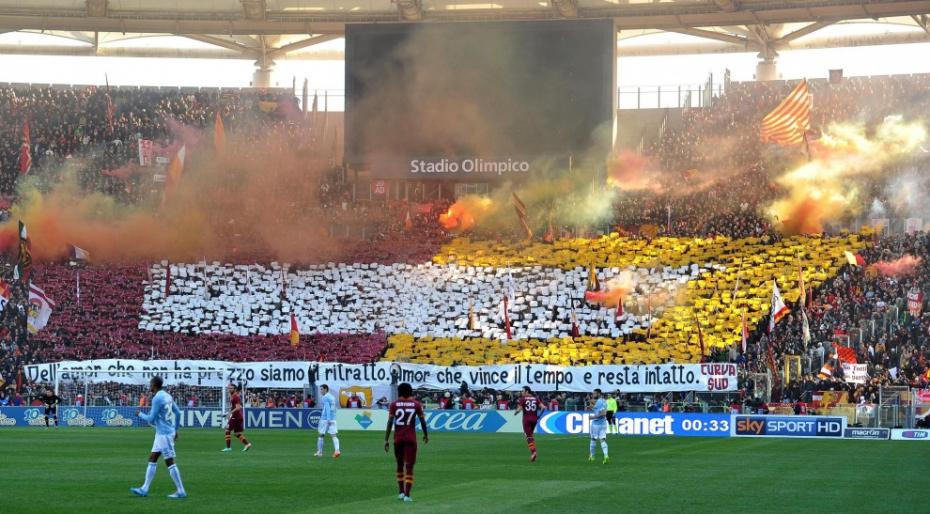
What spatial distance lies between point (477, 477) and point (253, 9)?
47.1 m

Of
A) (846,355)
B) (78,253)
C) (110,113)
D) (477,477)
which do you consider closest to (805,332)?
(846,355)

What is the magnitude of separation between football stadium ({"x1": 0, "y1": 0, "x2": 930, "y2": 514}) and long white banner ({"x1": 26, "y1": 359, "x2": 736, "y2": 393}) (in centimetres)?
13

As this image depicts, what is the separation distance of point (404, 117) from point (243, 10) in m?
11.4

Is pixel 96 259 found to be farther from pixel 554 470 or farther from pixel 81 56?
pixel 554 470

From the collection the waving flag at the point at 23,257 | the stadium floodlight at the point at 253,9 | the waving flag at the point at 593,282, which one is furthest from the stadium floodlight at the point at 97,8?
the waving flag at the point at 593,282

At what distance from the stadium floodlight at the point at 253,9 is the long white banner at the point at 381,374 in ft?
69.0

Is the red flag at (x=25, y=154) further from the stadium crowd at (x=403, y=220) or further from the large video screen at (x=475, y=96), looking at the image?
the large video screen at (x=475, y=96)

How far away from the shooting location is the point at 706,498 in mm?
21969

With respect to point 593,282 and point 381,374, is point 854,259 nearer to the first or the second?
point 593,282

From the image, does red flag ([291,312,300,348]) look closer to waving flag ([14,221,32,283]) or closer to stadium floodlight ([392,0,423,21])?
waving flag ([14,221,32,283])

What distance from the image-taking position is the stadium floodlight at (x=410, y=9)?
67.7 metres

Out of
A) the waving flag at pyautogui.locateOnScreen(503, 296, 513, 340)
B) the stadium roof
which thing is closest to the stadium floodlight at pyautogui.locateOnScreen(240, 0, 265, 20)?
the stadium roof

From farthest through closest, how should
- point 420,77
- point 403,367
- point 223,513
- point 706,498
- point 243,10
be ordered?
point 243,10
point 420,77
point 403,367
point 706,498
point 223,513

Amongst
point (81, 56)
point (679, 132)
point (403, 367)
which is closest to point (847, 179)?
point (679, 132)
